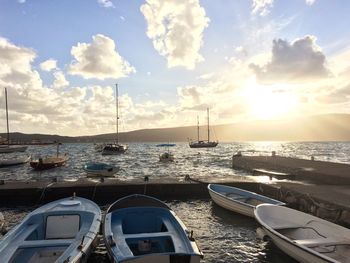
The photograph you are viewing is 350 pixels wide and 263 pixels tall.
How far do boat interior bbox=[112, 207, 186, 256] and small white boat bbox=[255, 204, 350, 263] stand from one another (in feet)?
11.9

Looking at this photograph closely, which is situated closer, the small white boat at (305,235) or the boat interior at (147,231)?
the small white boat at (305,235)

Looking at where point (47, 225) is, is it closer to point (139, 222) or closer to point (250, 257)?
point (139, 222)

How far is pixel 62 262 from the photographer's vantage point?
8.31 metres

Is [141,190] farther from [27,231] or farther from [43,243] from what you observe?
[43,243]

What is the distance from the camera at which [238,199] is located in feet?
63.3

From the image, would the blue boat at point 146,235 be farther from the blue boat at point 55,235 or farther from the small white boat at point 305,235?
the small white boat at point 305,235

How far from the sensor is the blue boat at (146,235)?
8766mm

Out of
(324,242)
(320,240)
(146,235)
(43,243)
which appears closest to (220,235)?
(320,240)

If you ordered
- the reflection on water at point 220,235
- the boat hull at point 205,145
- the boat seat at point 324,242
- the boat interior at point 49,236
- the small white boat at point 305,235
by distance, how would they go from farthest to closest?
the boat hull at point 205,145 → the reflection on water at point 220,235 → the boat seat at point 324,242 → the small white boat at point 305,235 → the boat interior at point 49,236

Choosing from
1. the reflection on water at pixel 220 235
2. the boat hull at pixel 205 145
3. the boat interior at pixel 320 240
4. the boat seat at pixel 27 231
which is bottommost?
the reflection on water at pixel 220 235

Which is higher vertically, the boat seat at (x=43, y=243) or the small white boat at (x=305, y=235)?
the boat seat at (x=43, y=243)

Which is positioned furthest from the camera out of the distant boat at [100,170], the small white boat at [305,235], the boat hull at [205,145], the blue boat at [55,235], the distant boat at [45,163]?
the boat hull at [205,145]

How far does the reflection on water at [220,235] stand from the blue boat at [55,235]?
1.62 metres

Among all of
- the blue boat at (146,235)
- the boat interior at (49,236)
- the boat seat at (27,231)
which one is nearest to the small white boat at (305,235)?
the blue boat at (146,235)
